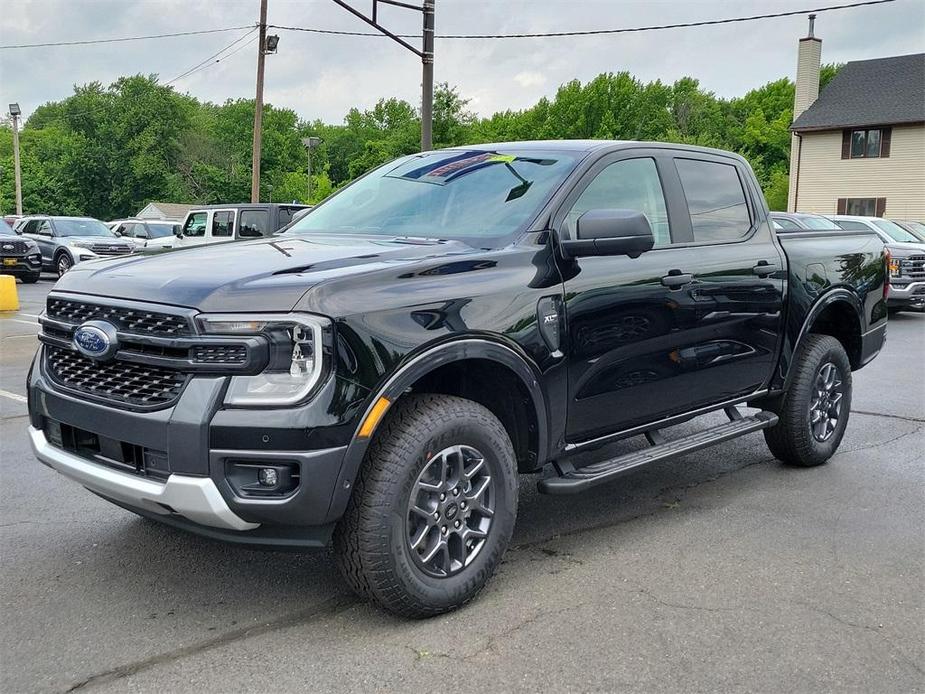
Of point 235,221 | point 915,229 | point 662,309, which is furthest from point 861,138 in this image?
point 662,309

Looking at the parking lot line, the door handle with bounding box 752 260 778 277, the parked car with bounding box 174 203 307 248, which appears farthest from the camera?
the parked car with bounding box 174 203 307 248

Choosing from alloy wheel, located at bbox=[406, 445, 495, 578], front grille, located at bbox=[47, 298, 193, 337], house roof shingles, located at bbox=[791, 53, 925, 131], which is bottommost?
alloy wheel, located at bbox=[406, 445, 495, 578]

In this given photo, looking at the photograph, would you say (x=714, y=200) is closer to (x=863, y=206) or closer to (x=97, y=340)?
(x=97, y=340)

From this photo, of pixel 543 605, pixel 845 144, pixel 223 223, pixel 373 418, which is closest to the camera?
pixel 373 418

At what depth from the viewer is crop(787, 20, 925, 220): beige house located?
35062 millimetres

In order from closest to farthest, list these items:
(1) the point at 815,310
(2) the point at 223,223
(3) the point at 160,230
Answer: (1) the point at 815,310, (2) the point at 223,223, (3) the point at 160,230

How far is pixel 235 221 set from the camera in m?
17.5

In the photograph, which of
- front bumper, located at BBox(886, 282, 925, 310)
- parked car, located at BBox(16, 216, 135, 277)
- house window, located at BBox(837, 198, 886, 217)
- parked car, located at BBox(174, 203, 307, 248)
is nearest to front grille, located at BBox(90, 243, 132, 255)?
parked car, located at BBox(16, 216, 135, 277)

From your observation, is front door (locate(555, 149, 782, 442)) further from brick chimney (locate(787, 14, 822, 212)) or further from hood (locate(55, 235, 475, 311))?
brick chimney (locate(787, 14, 822, 212))

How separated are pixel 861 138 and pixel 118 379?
38433 mm

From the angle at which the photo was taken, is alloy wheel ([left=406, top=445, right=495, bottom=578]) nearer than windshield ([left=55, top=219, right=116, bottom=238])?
Yes

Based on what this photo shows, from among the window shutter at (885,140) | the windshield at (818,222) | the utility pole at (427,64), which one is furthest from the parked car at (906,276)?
the window shutter at (885,140)

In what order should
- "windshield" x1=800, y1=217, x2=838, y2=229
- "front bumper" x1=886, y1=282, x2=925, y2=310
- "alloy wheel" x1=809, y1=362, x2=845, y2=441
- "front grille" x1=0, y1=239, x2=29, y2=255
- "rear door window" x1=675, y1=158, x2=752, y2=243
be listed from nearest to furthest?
1. "rear door window" x1=675, y1=158, x2=752, y2=243
2. "alloy wheel" x1=809, y1=362, x2=845, y2=441
3. "front bumper" x1=886, y1=282, x2=925, y2=310
4. "windshield" x1=800, y1=217, x2=838, y2=229
5. "front grille" x1=0, y1=239, x2=29, y2=255

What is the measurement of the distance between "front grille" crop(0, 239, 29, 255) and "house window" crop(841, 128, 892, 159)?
30952 millimetres
